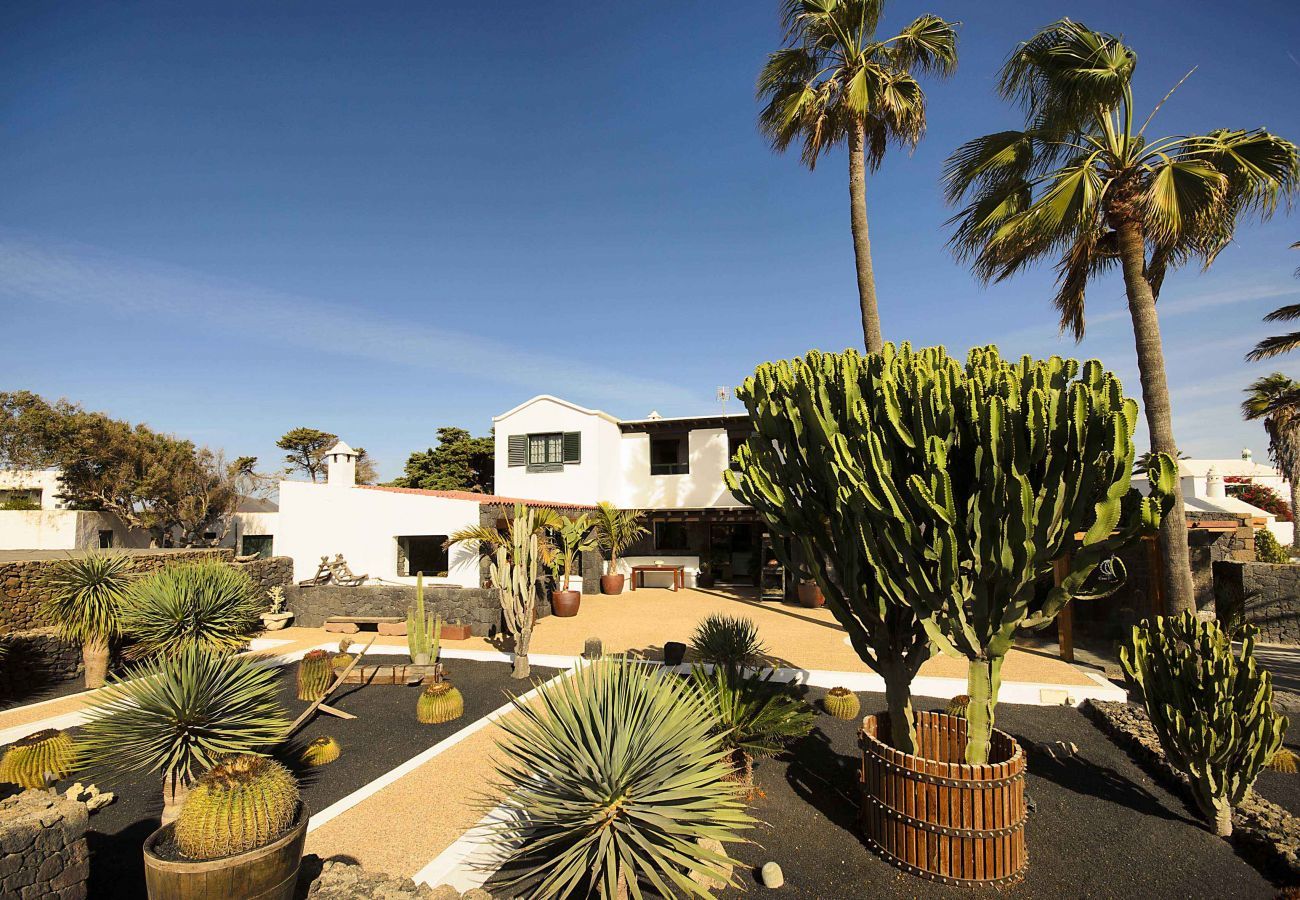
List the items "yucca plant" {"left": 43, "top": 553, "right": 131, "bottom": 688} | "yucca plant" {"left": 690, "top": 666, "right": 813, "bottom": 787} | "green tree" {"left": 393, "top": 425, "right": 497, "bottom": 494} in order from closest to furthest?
"yucca plant" {"left": 690, "top": 666, "right": 813, "bottom": 787} < "yucca plant" {"left": 43, "top": 553, "right": 131, "bottom": 688} < "green tree" {"left": 393, "top": 425, "right": 497, "bottom": 494}

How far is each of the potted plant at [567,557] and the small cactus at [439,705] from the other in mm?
7152

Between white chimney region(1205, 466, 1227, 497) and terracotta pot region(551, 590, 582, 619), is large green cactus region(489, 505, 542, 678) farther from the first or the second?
white chimney region(1205, 466, 1227, 497)

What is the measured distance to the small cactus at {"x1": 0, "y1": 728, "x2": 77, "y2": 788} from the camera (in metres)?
6.04

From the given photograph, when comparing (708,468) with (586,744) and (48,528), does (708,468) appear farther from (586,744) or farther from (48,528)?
(48,528)

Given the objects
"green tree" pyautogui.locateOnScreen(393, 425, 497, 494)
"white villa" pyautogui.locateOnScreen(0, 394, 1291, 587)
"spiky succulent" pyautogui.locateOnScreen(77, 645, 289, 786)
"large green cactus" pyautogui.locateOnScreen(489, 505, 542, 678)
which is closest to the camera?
"spiky succulent" pyautogui.locateOnScreen(77, 645, 289, 786)

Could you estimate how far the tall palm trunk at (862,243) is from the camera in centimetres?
1097

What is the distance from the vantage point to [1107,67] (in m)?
8.16

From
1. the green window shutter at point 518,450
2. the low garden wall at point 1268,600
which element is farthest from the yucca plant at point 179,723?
the green window shutter at point 518,450

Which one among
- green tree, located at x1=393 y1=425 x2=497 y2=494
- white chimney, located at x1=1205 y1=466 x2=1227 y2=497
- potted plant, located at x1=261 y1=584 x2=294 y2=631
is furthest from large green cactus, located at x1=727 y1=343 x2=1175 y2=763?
green tree, located at x1=393 y1=425 x2=497 y2=494

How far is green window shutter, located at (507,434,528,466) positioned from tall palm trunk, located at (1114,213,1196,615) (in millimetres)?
17558

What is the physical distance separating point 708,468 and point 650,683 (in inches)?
611

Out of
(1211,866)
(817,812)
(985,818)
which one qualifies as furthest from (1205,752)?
(817,812)

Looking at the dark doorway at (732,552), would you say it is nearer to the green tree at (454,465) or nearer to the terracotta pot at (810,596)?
the terracotta pot at (810,596)

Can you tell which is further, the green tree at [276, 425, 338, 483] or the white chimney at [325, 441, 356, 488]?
the green tree at [276, 425, 338, 483]
